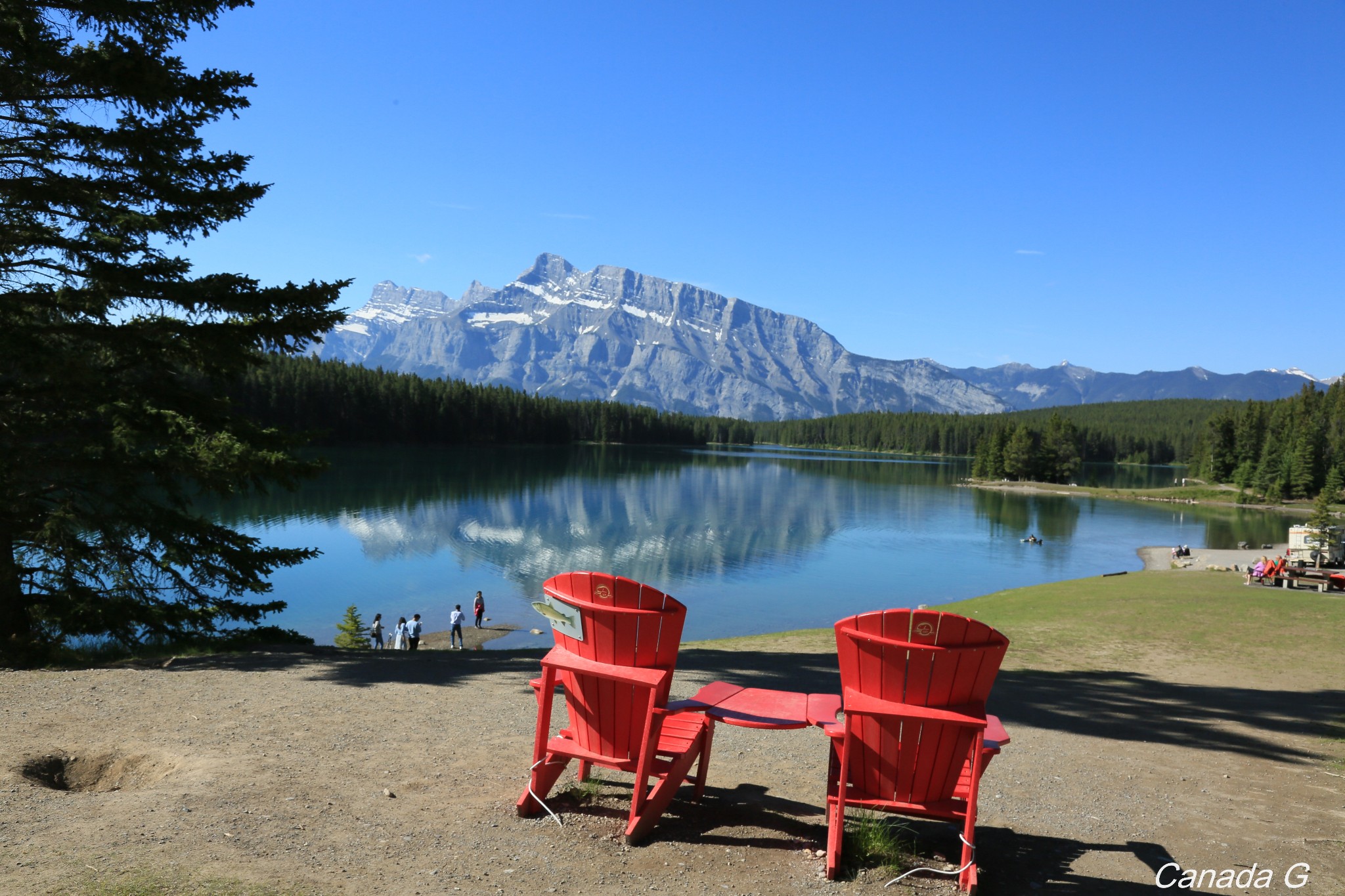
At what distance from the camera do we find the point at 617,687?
15.4 ft

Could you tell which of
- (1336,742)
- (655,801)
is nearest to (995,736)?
(655,801)

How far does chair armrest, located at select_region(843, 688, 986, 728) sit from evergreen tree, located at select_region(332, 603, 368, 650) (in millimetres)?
18421

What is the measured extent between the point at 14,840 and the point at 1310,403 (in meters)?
136

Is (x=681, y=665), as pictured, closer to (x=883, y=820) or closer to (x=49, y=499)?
(x=883, y=820)

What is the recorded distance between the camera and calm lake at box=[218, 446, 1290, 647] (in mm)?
27641

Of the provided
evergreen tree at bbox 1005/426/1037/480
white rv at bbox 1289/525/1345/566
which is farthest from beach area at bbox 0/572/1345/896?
evergreen tree at bbox 1005/426/1037/480

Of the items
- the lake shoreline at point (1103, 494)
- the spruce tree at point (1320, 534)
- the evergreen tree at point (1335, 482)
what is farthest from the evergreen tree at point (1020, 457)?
the spruce tree at point (1320, 534)

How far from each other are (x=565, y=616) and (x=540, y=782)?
41.4 inches

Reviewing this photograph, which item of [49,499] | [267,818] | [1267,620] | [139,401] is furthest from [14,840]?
[1267,620]

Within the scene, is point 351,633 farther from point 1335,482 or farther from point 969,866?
point 1335,482

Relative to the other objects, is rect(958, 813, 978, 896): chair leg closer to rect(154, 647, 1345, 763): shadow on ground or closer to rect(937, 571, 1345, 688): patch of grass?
rect(154, 647, 1345, 763): shadow on ground

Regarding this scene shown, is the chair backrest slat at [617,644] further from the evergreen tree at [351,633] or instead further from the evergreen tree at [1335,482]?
the evergreen tree at [1335,482]

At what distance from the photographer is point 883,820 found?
492 cm

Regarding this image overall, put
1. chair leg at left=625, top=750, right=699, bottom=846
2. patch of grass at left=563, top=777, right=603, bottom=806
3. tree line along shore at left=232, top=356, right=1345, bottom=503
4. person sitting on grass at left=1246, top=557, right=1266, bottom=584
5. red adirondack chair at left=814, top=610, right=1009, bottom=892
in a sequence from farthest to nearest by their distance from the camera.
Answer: tree line along shore at left=232, top=356, right=1345, bottom=503 → person sitting on grass at left=1246, top=557, right=1266, bottom=584 → patch of grass at left=563, top=777, right=603, bottom=806 → chair leg at left=625, top=750, right=699, bottom=846 → red adirondack chair at left=814, top=610, right=1009, bottom=892
